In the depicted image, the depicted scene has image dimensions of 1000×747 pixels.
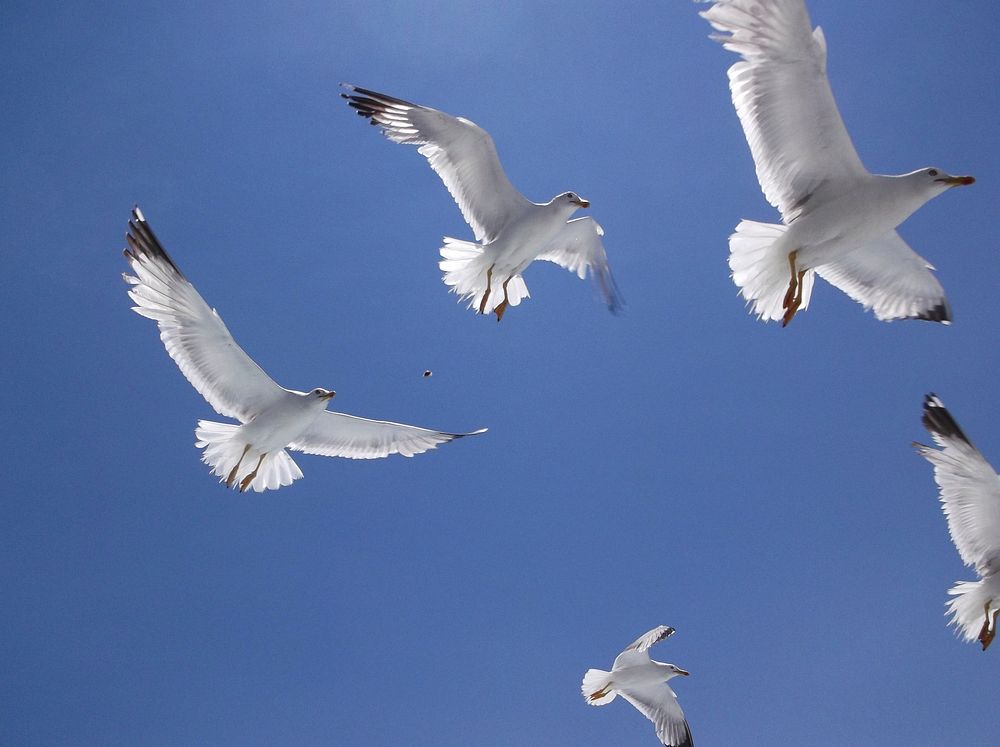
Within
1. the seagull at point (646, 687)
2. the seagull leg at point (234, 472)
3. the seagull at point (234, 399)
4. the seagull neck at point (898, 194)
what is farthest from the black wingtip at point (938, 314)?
the seagull leg at point (234, 472)

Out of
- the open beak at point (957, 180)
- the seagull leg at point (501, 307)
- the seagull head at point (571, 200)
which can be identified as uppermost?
the seagull head at point (571, 200)

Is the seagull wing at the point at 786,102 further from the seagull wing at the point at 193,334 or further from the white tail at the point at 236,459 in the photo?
the white tail at the point at 236,459

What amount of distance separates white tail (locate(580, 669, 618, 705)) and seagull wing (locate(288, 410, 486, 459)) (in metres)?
3.09

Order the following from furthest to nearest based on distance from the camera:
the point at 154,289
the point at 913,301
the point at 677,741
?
the point at 677,741 < the point at 154,289 < the point at 913,301

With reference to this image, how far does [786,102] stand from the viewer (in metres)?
6.14

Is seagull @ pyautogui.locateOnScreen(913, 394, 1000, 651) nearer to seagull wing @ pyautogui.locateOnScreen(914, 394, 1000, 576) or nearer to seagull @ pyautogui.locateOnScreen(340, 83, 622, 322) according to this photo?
seagull wing @ pyautogui.locateOnScreen(914, 394, 1000, 576)

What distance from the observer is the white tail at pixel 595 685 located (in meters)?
9.84

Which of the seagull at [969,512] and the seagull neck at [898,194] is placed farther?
the seagull at [969,512]

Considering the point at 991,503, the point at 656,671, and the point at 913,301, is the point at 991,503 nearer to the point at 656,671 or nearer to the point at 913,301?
the point at 913,301

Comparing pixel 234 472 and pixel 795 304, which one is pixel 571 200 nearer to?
pixel 795 304

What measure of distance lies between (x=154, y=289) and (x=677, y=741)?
7734 millimetres

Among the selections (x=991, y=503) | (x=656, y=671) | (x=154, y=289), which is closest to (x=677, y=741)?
(x=656, y=671)

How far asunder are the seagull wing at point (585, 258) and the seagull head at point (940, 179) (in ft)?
13.5

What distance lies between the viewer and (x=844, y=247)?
6.66m
